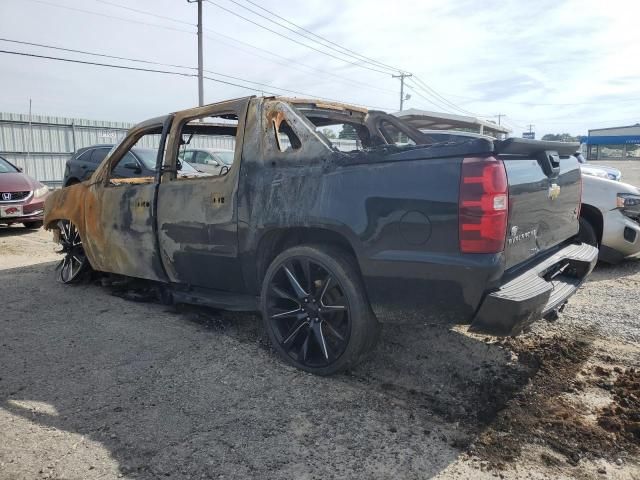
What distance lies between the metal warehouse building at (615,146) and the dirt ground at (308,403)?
234 ft

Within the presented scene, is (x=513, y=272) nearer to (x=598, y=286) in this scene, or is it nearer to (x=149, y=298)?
(x=598, y=286)

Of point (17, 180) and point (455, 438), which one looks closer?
point (455, 438)

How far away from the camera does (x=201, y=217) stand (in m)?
3.95

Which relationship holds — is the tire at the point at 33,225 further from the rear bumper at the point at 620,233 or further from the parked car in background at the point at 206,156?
the rear bumper at the point at 620,233

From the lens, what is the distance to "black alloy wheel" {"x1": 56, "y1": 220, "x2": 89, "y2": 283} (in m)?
5.74

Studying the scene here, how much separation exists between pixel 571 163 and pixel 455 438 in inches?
91.5

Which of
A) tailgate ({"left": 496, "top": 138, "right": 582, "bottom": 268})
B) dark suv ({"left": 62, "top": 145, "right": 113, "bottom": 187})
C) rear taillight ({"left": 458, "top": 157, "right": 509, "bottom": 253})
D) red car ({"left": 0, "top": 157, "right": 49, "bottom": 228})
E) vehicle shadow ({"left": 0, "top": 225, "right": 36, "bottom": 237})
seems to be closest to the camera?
rear taillight ({"left": 458, "top": 157, "right": 509, "bottom": 253})

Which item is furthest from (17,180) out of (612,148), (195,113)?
(612,148)

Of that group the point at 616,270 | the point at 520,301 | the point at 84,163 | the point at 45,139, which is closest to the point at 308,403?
the point at 520,301

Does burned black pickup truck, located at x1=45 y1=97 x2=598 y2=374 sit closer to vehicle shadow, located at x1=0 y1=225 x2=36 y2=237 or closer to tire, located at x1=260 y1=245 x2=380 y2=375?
tire, located at x1=260 y1=245 x2=380 y2=375

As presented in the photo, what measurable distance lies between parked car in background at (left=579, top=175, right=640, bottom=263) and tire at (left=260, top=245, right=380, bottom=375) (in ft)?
12.9

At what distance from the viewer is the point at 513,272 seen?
9.84ft

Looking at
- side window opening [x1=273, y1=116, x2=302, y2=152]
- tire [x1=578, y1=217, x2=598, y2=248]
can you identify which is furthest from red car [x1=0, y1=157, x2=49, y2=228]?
tire [x1=578, y1=217, x2=598, y2=248]

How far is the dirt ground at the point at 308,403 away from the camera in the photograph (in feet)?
8.14
